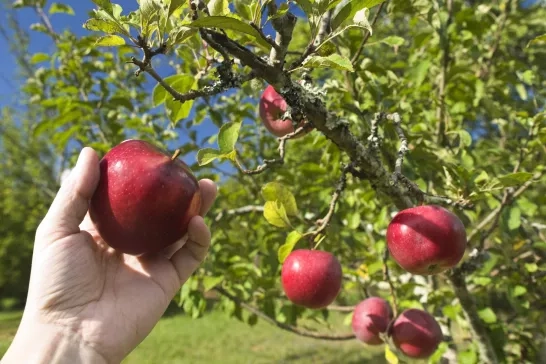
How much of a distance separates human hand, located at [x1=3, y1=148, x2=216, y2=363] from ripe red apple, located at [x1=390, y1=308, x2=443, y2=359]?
1021mm

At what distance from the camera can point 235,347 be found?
7664mm

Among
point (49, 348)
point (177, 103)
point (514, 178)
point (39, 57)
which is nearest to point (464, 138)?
point (514, 178)

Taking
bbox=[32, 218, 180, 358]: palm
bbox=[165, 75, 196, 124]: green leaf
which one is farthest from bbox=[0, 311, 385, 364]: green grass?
bbox=[165, 75, 196, 124]: green leaf

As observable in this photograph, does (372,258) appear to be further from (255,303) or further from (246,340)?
(246,340)

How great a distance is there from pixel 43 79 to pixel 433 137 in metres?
2.70

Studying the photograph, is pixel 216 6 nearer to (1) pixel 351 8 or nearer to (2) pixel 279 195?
(1) pixel 351 8

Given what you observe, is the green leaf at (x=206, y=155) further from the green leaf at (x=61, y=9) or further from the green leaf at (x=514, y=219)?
the green leaf at (x=61, y=9)

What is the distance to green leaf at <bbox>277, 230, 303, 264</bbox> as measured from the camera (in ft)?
4.86

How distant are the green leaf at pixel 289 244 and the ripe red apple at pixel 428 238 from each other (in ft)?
1.05

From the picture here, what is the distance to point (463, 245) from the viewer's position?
1278 millimetres

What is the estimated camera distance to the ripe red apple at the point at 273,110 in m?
1.71

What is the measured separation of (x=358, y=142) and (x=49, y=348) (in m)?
0.96

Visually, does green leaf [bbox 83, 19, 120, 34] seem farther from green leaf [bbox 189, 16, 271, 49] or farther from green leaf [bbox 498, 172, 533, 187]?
green leaf [bbox 498, 172, 533, 187]

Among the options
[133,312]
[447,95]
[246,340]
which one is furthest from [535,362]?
[246,340]
